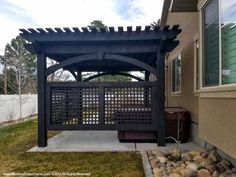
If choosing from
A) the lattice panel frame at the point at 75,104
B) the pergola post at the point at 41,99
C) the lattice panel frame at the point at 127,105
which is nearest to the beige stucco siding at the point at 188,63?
the lattice panel frame at the point at 127,105

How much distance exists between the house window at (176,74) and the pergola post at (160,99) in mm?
3391

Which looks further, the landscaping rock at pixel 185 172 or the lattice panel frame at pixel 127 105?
the lattice panel frame at pixel 127 105

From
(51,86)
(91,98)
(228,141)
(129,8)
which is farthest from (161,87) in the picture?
(129,8)

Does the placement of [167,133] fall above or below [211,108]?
below

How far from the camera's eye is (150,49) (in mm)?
7586

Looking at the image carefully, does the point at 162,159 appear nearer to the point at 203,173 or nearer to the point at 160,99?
the point at 203,173

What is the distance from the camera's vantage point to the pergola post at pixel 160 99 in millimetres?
7484

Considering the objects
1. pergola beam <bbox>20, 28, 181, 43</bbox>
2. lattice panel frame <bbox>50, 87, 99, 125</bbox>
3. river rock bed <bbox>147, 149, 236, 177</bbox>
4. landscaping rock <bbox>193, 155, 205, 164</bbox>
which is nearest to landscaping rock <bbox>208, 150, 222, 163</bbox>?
→ river rock bed <bbox>147, 149, 236, 177</bbox>

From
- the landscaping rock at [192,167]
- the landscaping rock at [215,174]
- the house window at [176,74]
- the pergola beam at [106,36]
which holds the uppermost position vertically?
the pergola beam at [106,36]

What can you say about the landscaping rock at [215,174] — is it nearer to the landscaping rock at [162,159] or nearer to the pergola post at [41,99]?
the landscaping rock at [162,159]

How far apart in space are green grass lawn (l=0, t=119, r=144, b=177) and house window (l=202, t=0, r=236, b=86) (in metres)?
2.30

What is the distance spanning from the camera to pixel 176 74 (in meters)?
11.4

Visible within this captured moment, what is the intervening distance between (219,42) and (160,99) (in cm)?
316

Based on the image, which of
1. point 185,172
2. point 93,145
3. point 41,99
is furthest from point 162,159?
point 41,99
